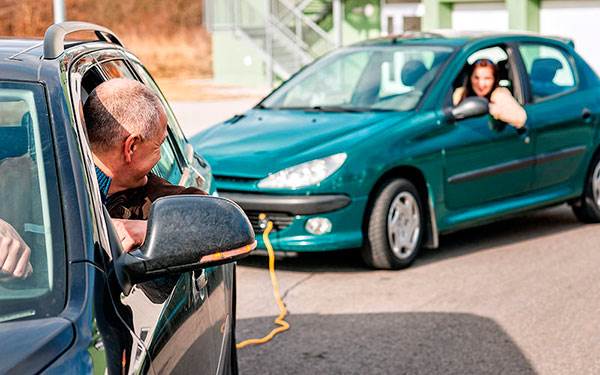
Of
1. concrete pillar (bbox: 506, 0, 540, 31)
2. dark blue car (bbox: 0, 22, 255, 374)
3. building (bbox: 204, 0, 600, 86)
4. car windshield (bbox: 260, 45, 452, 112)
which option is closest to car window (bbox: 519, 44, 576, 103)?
car windshield (bbox: 260, 45, 452, 112)

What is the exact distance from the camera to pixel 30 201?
3.27 metres

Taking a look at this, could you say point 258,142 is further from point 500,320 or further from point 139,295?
point 139,295

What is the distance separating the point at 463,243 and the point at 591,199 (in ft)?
4.88

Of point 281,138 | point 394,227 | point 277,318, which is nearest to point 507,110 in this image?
point 394,227

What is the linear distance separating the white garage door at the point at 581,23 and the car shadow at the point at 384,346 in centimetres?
1984

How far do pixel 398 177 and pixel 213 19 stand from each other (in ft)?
87.9

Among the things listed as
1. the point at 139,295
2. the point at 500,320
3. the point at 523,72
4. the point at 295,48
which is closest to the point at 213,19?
the point at 295,48

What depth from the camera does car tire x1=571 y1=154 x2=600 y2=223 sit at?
11.2 meters

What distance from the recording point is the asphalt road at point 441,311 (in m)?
6.62

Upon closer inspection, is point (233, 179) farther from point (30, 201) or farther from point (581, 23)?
point (581, 23)

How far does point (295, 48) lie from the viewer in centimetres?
3356

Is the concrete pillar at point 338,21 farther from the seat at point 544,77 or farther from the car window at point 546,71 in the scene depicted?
the seat at point 544,77

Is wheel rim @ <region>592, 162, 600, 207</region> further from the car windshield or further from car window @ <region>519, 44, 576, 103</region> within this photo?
the car windshield

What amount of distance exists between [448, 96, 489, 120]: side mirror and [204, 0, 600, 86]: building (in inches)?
760
